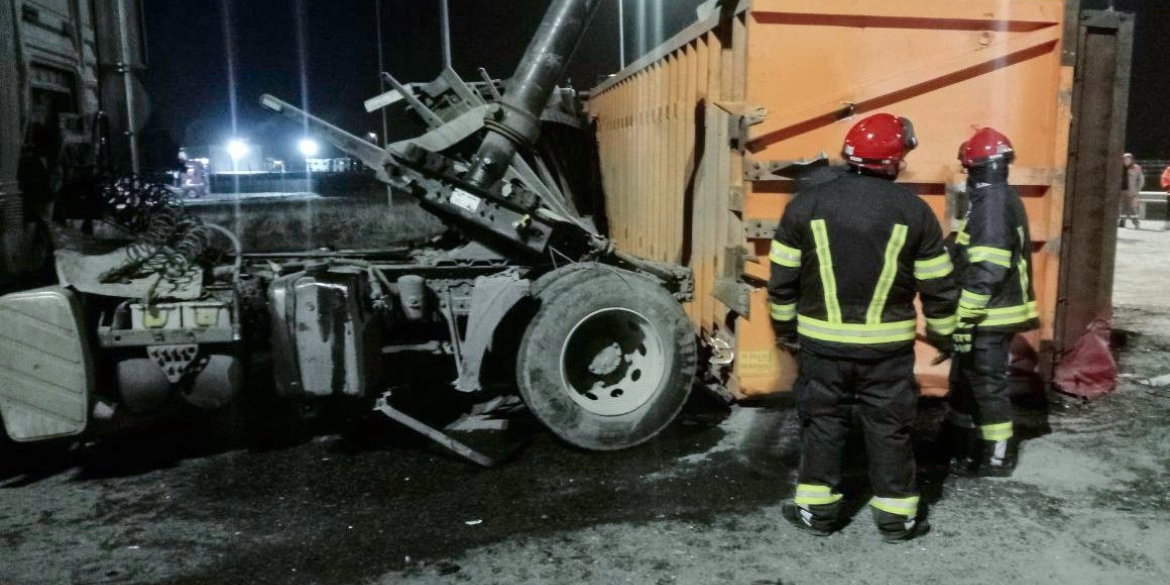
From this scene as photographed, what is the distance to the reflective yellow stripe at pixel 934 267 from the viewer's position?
3461 millimetres

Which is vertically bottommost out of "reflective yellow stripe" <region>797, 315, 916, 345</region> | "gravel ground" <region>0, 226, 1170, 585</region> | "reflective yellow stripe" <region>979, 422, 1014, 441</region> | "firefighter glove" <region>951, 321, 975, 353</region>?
"gravel ground" <region>0, 226, 1170, 585</region>

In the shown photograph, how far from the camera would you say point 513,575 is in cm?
331

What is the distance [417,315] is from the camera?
4762 mm

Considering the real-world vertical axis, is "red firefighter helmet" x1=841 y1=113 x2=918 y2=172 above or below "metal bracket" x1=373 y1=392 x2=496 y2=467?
above

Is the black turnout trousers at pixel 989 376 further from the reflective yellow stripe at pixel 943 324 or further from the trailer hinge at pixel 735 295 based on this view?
the trailer hinge at pixel 735 295

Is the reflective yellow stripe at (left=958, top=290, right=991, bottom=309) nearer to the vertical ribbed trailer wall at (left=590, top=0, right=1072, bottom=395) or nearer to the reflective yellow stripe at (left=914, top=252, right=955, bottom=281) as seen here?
the reflective yellow stripe at (left=914, top=252, right=955, bottom=281)

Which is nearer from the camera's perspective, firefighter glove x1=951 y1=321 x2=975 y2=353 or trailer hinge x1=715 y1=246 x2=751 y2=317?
firefighter glove x1=951 y1=321 x2=975 y2=353

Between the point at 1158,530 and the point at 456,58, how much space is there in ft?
118

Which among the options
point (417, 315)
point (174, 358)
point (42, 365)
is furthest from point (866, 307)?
point (42, 365)

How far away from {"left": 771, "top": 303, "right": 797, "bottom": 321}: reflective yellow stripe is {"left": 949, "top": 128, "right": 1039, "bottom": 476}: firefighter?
3.21 feet

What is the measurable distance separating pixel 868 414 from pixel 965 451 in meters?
1.26

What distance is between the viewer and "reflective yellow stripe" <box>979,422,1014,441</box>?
167 inches

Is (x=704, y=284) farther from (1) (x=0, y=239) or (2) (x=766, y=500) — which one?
(1) (x=0, y=239)

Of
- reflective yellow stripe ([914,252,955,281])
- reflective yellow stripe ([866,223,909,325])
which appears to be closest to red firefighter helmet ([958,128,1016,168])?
reflective yellow stripe ([914,252,955,281])
